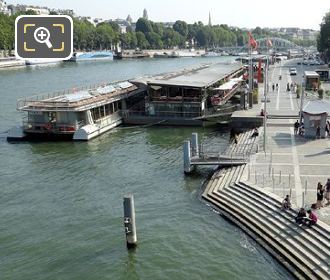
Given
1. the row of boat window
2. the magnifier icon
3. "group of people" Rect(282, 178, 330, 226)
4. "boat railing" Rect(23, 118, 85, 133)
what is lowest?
"group of people" Rect(282, 178, 330, 226)

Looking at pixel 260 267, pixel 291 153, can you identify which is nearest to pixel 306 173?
pixel 291 153

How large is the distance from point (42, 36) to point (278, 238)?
53.5 feet

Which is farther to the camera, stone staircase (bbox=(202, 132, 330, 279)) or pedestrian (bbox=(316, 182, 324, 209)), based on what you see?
pedestrian (bbox=(316, 182, 324, 209))

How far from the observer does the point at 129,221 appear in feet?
91.1

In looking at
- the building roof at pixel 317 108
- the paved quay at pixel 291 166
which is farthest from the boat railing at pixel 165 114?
the building roof at pixel 317 108

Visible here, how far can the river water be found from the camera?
2631 centimetres

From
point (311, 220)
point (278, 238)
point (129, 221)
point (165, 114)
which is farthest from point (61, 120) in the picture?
point (311, 220)

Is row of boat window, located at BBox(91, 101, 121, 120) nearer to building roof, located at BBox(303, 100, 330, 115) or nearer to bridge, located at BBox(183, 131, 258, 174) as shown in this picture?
bridge, located at BBox(183, 131, 258, 174)

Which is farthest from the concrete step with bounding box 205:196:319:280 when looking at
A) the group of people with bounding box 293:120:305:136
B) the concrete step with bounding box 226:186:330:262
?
the group of people with bounding box 293:120:305:136

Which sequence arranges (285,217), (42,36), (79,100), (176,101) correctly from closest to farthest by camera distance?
(42,36)
(285,217)
(79,100)
(176,101)

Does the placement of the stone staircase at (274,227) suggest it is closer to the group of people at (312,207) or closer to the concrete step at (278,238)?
the concrete step at (278,238)

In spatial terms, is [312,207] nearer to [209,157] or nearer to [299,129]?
[209,157]

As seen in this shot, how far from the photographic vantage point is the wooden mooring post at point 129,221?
27406 mm

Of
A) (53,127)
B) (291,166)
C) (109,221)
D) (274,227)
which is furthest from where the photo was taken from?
(53,127)
